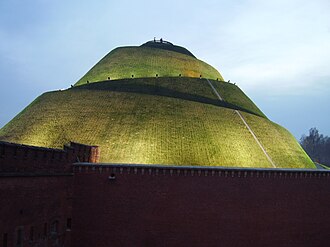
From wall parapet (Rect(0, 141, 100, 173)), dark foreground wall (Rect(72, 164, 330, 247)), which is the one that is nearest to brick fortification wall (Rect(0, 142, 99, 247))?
wall parapet (Rect(0, 141, 100, 173))

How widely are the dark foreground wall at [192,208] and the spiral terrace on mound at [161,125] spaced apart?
444 centimetres

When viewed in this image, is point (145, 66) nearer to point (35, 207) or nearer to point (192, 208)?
point (192, 208)

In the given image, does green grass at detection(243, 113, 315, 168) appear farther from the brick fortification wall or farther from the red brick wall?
the red brick wall

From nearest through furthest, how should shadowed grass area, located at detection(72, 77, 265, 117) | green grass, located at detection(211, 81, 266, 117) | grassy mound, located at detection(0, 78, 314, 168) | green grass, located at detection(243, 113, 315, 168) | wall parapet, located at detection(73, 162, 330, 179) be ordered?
wall parapet, located at detection(73, 162, 330, 179) < grassy mound, located at detection(0, 78, 314, 168) < green grass, located at detection(243, 113, 315, 168) < shadowed grass area, located at detection(72, 77, 265, 117) < green grass, located at detection(211, 81, 266, 117)

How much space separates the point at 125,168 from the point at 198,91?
15.6 metres

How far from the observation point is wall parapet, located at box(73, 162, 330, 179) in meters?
19.6

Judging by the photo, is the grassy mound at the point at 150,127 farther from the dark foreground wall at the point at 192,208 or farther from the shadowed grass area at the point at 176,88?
the dark foreground wall at the point at 192,208

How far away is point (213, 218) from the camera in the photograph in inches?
816

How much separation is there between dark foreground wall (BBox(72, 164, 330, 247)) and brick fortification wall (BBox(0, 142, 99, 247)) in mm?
850

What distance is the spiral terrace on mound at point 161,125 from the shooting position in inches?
1019

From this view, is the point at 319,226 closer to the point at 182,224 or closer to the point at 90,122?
the point at 182,224

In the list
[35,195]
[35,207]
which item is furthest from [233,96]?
[35,207]

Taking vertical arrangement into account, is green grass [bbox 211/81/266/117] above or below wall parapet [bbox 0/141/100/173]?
above

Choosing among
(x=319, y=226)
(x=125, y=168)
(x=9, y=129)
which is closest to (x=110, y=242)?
(x=125, y=168)
